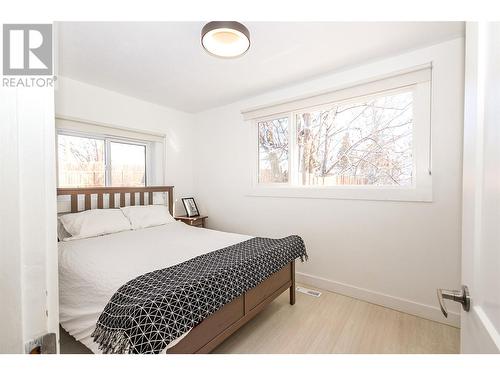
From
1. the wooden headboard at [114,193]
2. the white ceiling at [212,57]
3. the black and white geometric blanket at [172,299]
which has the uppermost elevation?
the white ceiling at [212,57]

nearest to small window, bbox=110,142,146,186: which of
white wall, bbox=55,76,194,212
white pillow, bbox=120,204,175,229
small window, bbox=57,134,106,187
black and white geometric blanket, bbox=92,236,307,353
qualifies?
small window, bbox=57,134,106,187

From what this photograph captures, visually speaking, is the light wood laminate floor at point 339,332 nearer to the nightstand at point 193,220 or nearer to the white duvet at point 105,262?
the white duvet at point 105,262

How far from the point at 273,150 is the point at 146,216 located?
5.91 feet

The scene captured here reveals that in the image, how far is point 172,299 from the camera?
118 centimetres

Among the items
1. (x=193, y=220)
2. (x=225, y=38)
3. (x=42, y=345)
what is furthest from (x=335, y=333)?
(x=225, y=38)

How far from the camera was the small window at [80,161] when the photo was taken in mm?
2617

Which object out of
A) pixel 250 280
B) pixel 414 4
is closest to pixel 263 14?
pixel 414 4

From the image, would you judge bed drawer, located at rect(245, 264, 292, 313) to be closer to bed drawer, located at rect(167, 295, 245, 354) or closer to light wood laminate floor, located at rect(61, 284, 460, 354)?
bed drawer, located at rect(167, 295, 245, 354)

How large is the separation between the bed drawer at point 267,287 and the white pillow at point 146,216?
5.34ft

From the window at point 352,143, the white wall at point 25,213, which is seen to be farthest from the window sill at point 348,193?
the white wall at point 25,213
